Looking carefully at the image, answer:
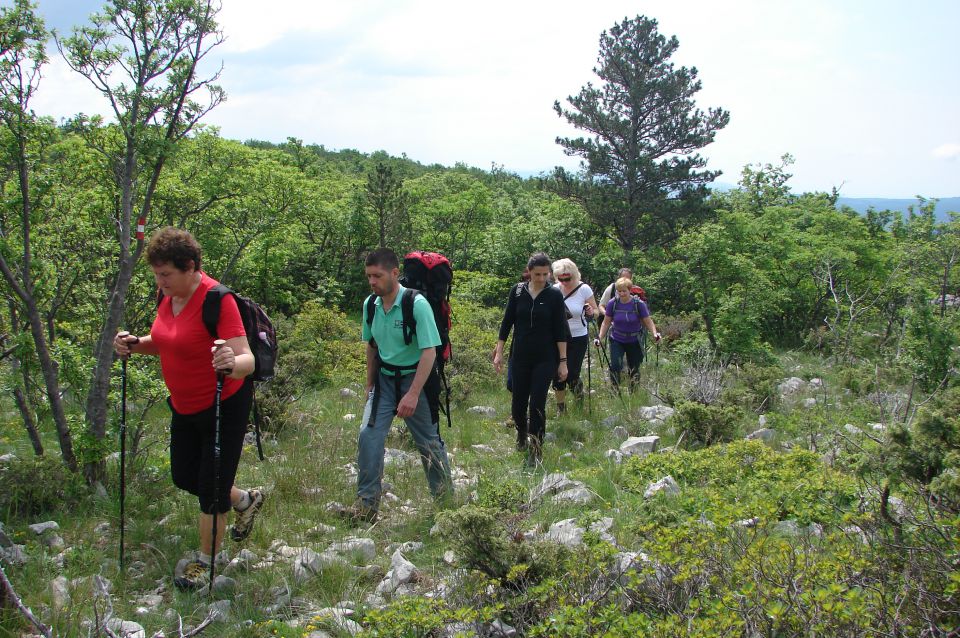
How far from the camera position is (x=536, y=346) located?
5.85 meters

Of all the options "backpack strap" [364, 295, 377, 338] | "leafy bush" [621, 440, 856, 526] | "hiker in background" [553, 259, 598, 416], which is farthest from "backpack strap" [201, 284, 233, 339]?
"hiker in background" [553, 259, 598, 416]

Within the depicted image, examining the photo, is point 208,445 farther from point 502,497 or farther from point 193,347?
point 502,497

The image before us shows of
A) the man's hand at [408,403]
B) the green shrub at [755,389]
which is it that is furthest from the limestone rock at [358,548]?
the green shrub at [755,389]

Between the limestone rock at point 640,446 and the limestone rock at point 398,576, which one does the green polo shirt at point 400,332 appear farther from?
the limestone rock at point 640,446

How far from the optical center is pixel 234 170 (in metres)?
12.3

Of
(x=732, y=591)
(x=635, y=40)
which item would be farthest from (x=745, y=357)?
(x=635, y=40)

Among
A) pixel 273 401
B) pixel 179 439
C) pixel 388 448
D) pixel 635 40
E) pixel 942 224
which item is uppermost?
pixel 635 40

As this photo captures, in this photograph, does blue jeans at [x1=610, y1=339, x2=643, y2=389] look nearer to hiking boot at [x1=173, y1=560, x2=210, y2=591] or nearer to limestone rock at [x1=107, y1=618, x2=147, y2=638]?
hiking boot at [x1=173, y1=560, x2=210, y2=591]

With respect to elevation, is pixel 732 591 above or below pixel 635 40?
below

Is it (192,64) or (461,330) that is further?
(461,330)

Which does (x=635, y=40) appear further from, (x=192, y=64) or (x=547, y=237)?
(x=192, y=64)

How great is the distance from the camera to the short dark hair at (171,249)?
3.36 meters

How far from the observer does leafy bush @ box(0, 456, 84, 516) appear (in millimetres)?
4375

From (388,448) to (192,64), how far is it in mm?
3808
